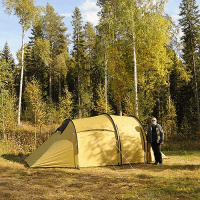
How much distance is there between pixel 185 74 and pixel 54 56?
1565cm

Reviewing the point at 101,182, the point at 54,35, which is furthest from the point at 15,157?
the point at 54,35

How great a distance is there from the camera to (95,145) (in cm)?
873

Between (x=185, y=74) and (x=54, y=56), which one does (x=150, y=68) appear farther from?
(x=54, y=56)

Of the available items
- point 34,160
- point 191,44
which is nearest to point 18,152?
point 34,160

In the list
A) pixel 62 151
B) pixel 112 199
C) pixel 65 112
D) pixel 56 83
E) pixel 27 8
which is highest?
pixel 27 8

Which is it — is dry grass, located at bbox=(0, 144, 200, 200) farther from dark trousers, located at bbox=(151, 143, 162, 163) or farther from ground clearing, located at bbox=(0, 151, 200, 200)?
dark trousers, located at bbox=(151, 143, 162, 163)

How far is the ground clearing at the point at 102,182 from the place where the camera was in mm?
5195

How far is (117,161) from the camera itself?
29.1 feet

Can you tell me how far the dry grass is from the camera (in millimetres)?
5199

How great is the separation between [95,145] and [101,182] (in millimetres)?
2401

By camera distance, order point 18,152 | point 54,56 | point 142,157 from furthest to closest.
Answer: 1. point 54,56
2. point 18,152
3. point 142,157

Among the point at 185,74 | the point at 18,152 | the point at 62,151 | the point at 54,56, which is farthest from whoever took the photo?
the point at 54,56

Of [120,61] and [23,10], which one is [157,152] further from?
[23,10]

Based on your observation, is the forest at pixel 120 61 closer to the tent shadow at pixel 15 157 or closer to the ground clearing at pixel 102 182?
the tent shadow at pixel 15 157
